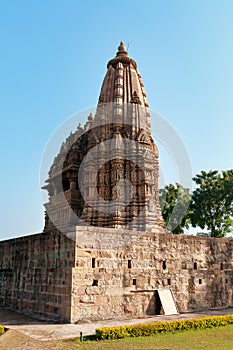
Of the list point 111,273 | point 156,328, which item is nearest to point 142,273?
point 111,273

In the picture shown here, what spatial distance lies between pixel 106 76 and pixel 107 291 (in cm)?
1383

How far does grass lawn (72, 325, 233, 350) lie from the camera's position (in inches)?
344

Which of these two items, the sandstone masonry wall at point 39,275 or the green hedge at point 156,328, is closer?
the green hedge at point 156,328

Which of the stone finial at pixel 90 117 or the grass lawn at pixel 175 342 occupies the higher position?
the stone finial at pixel 90 117

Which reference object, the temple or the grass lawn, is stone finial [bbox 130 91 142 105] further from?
the grass lawn

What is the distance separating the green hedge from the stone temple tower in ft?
21.6

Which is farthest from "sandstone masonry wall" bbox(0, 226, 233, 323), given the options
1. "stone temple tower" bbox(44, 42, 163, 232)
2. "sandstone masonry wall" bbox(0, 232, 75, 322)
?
"stone temple tower" bbox(44, 42, 163, 232)

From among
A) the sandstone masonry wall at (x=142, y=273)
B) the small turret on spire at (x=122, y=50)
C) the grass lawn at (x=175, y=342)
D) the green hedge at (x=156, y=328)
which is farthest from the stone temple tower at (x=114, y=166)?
the grass lawn at (x=175, y=342)

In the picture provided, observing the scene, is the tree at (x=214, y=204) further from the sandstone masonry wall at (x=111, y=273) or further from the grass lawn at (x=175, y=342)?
the grass lawn at (x=175, y=342)

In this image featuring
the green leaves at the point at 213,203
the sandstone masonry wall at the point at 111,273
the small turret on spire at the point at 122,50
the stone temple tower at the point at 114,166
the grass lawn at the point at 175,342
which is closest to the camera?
the grass lawn at the point at 175,342

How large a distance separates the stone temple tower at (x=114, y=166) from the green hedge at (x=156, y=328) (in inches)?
259

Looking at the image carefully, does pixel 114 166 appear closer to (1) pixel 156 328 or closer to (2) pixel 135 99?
(2) pixel 135 99

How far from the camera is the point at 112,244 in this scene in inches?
545

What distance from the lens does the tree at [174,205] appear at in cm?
3136
